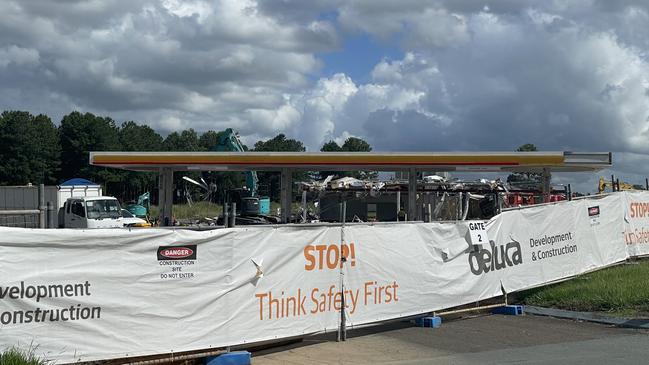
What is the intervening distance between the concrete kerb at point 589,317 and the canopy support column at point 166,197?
1953 cm

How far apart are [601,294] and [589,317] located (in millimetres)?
1365

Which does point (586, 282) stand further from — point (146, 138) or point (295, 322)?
point (146, 138)

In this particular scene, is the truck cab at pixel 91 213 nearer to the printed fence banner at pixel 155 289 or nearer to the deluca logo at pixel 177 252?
the printed fence banner at pixel 155 289

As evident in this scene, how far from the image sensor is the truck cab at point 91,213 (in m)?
32.4

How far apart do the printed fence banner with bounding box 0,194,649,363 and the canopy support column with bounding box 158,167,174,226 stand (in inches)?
773

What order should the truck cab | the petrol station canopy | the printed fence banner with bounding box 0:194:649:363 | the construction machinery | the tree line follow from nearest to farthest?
1. the printed fence banner with bounding box 0:194:649:363
2. the petrol station canopy
3. the truck cab
4. the construction machinery
5. the tree line

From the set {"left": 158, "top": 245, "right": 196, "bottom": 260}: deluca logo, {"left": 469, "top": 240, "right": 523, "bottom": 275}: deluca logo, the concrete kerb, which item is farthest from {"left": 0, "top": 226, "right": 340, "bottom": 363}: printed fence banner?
the concrete kerb

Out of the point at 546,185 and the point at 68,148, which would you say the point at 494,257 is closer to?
the point at 546,185

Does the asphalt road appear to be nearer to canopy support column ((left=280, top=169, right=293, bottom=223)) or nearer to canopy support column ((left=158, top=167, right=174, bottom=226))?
canopy support column ((left=280, top=169, right=293, bottom=223))

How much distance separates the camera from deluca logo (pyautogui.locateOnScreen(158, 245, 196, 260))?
29.2 feet

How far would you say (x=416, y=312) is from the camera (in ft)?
40.8

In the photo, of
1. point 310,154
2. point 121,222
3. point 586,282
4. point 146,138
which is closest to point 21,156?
point 146,138

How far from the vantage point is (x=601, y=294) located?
48.7ft

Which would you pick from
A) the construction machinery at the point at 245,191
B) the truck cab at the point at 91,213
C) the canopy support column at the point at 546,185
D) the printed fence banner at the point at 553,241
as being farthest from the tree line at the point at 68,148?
the printed fence banner at the point at 553,241
